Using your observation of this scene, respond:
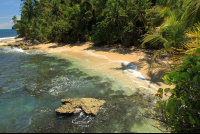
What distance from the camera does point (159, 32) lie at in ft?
23.8

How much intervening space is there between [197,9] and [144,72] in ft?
18.1

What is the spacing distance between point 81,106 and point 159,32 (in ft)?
19.5

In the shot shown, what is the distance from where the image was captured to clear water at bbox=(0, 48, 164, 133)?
4.80 m

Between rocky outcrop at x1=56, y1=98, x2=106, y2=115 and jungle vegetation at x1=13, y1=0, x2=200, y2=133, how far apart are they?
250 centimetres

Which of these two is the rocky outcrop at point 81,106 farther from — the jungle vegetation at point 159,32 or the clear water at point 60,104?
the jungle vegetation at point 159,32

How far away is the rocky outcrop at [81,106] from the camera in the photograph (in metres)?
5.50

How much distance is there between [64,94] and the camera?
7293mm

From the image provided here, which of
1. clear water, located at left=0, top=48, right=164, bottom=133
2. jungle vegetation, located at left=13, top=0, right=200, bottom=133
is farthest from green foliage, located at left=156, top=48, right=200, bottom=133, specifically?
clear water, located at left=0, top=48, right=164, bottom=133

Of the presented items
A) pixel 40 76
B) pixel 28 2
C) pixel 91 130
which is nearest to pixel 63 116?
pixel 91 130

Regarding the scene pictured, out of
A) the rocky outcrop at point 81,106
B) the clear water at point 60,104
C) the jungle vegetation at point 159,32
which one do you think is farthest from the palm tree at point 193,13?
the rocky outcrop at point 81,106

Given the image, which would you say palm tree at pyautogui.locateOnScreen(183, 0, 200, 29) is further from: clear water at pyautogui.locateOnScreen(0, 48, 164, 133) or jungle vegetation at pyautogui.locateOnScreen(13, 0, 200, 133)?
clear water at pyautogui.locateOnScreen(0, 48, 164, 133)

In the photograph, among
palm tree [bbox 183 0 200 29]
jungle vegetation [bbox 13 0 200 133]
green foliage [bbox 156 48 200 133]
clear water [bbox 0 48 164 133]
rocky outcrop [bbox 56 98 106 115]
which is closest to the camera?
green foliage [bbox 156 48 200 133]

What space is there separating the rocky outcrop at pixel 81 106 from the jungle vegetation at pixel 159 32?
2496 millimetres

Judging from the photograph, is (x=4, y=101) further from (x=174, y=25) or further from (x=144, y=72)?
(x=174, y=25)
